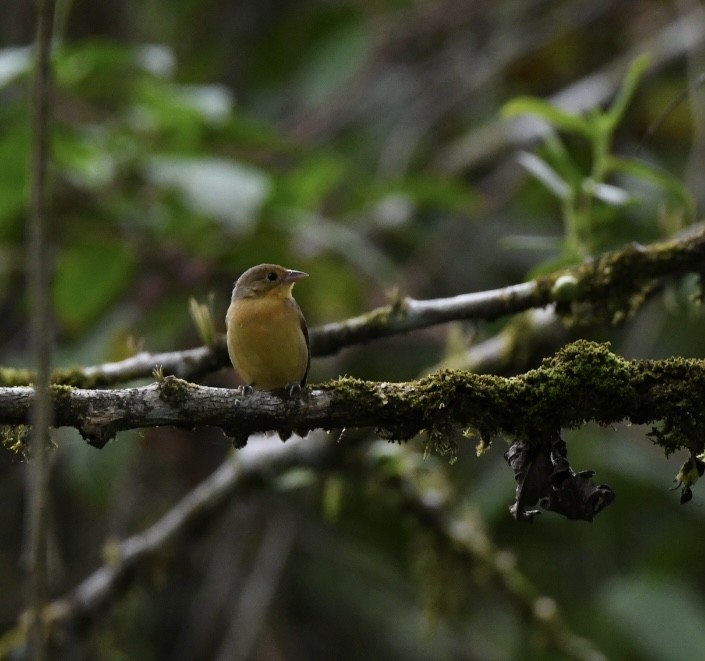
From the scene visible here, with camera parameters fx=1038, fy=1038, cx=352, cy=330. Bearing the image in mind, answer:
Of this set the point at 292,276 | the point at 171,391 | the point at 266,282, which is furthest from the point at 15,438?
the point at 292,276

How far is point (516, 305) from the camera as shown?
305 cm

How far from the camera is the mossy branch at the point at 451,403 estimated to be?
88.7 inches

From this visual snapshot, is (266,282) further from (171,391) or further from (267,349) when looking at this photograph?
(171,391)

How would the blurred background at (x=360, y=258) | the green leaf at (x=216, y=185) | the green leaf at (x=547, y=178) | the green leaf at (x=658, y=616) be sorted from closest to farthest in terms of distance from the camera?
the green leaf at (x=547, y=178)
the green leaf at (x=216, y=185)
the blurred background at (x=360, y=258)
the green leaf at (x=658, y=616)

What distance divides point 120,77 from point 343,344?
2.28 metres

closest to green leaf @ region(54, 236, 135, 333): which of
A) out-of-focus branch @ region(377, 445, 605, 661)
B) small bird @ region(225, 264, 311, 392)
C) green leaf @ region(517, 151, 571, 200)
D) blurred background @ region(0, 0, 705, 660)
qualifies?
blurred background @ region(0, 0, 705, 660)

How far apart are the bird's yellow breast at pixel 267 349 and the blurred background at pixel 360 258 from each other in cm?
28

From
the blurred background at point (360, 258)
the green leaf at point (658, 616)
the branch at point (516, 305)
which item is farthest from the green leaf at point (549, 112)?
the green leaf at point (658, 616)

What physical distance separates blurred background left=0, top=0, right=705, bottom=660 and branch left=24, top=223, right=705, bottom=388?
14cm

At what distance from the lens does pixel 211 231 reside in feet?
16.0

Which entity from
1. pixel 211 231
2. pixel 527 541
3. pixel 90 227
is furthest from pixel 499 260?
pixel 90 227

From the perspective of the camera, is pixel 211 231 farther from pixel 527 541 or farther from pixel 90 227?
pixel 527 541

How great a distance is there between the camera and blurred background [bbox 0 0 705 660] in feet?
14.1

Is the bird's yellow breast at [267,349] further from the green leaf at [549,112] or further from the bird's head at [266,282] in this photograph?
the green leaf at [549,112]
